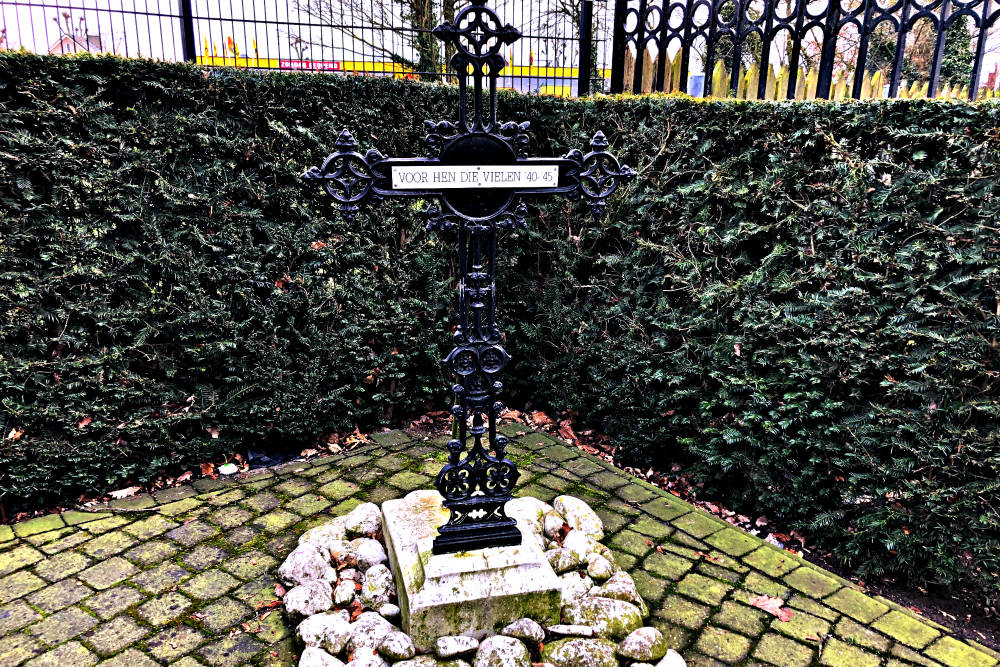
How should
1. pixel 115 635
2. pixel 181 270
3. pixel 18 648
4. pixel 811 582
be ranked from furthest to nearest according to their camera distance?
pixel 181 270 → pixel 811 582 → pixel 115 635 → pixel 18 648

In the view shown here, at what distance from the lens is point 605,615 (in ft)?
11.3

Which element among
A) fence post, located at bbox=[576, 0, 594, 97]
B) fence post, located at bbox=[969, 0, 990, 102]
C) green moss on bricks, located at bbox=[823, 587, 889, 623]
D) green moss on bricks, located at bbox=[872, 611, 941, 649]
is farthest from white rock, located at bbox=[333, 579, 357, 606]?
fence post, located at bbox=[576, 0, 594, 97]

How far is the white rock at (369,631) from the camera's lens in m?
3.23

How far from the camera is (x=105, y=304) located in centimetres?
463

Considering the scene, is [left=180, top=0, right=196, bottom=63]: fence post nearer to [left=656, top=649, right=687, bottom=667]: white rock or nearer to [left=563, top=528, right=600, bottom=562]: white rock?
[left=563, top=528, right=600, bottom=562]: white rock

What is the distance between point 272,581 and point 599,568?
6.23 ft

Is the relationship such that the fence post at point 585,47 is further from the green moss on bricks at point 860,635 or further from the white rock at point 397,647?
the white rock at point 397,647

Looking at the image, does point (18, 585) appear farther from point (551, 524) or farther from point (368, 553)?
point (551, 524)

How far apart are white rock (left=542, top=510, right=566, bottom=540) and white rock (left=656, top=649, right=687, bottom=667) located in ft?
3.64

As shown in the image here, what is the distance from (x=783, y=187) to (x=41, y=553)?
5.24 m

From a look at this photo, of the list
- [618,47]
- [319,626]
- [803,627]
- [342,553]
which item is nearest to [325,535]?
[342,553]

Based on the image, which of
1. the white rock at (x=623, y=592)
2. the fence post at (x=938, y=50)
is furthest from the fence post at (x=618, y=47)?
the white rock at (x=623, y=592)

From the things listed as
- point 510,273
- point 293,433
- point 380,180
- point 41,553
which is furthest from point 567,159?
point 41,553

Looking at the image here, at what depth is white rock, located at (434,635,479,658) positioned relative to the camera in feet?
10.5
